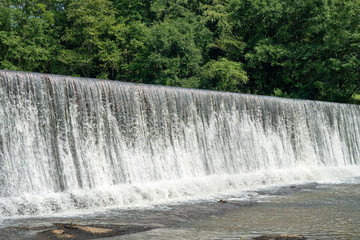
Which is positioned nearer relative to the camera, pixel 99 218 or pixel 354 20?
pixel 99 218

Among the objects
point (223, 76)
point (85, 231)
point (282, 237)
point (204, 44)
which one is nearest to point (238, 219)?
point (282, 237)

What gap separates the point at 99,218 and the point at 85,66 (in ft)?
76.8

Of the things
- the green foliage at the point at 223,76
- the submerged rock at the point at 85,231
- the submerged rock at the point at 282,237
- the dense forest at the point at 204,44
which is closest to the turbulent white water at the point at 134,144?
the submerged rock at the point at 85,231

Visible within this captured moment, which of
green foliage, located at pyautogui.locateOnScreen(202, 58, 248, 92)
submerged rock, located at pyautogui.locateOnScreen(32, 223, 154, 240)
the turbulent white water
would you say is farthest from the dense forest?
submerged rock, located at pyautogui.locateOnScreen(32, 223, 154, 240)

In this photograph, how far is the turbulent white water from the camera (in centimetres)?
1007

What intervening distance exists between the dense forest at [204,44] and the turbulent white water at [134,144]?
9.34 m

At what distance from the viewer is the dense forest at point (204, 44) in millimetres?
26797

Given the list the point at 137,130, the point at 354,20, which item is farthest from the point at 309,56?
the point at 137,130

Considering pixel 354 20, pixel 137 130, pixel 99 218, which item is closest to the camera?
pixel 99 218

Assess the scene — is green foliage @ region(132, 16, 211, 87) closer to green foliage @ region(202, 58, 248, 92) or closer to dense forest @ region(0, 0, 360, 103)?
dense forest @ region(0, 0, 360, 103)

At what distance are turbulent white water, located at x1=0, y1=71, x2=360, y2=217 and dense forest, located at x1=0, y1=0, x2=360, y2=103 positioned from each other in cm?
934

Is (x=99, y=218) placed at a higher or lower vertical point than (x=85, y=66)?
lower

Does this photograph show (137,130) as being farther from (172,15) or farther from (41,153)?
(172,15)

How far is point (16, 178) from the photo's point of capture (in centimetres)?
973
